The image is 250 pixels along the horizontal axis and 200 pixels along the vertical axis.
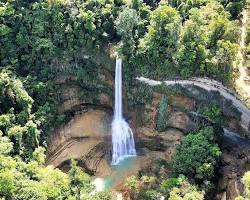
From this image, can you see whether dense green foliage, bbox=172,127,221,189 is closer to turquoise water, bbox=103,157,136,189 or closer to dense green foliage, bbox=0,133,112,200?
turquoise water, bbox=103,157,136,189

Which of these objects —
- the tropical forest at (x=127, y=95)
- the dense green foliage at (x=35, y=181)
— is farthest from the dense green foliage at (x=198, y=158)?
the dense green foliage at (x=35, y=181)

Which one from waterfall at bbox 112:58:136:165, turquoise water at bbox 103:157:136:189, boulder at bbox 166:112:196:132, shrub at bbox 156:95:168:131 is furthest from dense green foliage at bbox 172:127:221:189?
waterfall at bbox 112:58:136:165

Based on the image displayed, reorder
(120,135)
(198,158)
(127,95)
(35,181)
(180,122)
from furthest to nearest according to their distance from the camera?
(120,135) → (127,95) → (180,122) → (198,158) → (35,181)

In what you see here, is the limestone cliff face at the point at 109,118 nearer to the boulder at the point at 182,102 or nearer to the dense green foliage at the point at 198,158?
the boulder at the point at 182,102

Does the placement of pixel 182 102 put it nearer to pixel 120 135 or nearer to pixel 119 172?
pixel 120 135

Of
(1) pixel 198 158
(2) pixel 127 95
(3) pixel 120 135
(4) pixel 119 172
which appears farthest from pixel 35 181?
(2) pixel 127 95

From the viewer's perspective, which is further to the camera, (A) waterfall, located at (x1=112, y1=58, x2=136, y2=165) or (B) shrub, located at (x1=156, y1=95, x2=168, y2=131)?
(A) waterfall, located at (x1=112, y1=58, x2=136, y2=165)
